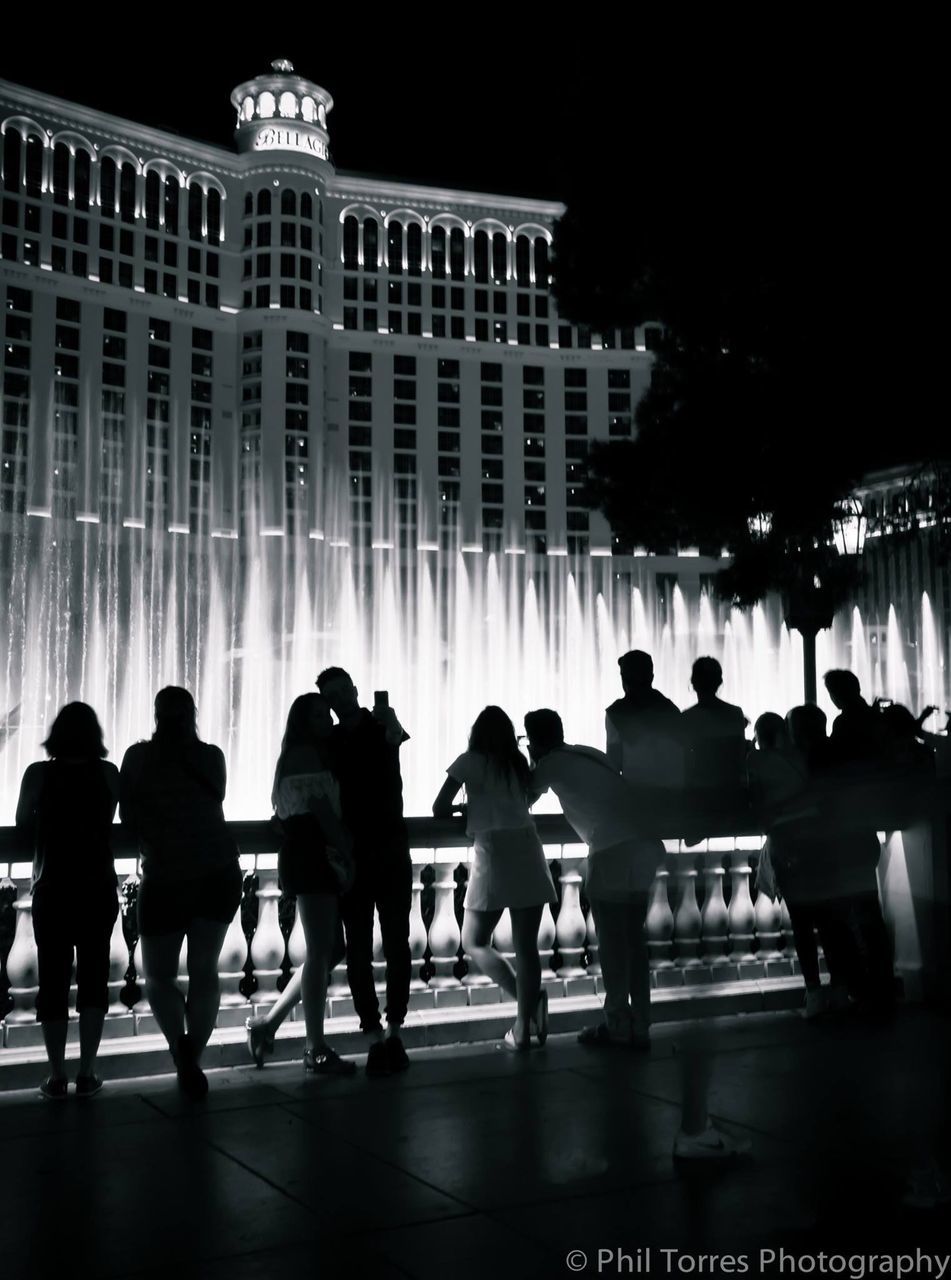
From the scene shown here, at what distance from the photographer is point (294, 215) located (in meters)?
73.6

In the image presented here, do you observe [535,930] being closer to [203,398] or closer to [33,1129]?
[33,1129]

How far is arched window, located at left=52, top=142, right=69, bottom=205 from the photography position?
2665 inches

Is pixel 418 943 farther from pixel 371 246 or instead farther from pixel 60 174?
pixel 371 246

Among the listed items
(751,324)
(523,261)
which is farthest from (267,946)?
(523,261)

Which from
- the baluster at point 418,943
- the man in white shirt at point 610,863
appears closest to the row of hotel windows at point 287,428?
the baluster at point 418,943

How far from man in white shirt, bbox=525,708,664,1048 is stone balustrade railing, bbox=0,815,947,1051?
0.54 feet

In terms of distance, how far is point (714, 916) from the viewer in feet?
21.7

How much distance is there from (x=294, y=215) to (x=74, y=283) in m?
14.1

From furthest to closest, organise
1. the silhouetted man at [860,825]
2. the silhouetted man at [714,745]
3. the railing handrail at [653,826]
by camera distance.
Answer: the silhouetted man at [860,825], the silhouetted man at [714,745], the railing handrail at [653,826]

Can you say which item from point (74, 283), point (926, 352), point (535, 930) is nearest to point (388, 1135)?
point (535, 930)

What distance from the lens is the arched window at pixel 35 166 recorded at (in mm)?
66688

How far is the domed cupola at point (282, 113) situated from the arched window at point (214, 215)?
3.07 m

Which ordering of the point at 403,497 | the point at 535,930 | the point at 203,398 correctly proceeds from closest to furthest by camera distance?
the point at 535,930 → the point at 203,398 → the point at 403,497

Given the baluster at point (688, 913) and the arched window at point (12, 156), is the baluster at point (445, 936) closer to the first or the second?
the baluster at point (688, 913)
